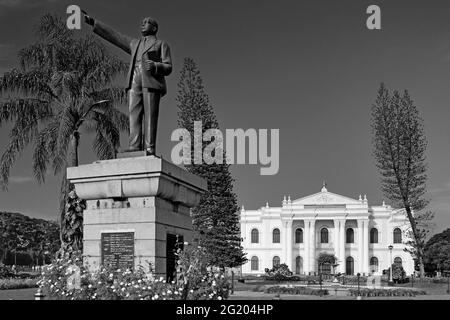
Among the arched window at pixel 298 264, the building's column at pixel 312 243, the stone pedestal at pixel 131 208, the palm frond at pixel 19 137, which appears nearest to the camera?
the stone pedestal at pixel 131 208

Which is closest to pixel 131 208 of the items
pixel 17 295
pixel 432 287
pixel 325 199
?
pixel 17 295

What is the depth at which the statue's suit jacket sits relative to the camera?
26.8 feet

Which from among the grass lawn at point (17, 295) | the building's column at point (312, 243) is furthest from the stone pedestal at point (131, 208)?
the building's column at point (312, 243)

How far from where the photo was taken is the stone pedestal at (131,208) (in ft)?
24.8

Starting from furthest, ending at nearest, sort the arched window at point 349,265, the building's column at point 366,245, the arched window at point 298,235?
the arched window at point 298,235, the arched window at point 349,265, the building's column at point 366,245

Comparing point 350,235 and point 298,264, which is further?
point 298,264

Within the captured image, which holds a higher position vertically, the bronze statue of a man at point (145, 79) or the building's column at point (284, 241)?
the bronze statue of a man at point (145, 79)

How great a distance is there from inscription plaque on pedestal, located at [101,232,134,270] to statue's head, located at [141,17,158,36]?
2958 mm

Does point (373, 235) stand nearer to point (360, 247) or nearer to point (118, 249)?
point (360, 247)

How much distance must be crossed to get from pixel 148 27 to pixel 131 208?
8.81ft

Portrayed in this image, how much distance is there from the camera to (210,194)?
36.1 m

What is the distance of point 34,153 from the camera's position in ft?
58.8

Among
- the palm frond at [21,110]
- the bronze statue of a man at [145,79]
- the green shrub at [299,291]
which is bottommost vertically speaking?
the green shrub at [299,291]

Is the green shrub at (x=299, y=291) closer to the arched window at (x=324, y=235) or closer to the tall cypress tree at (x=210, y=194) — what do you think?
the tall cypress tree at (x=210, y=194)
